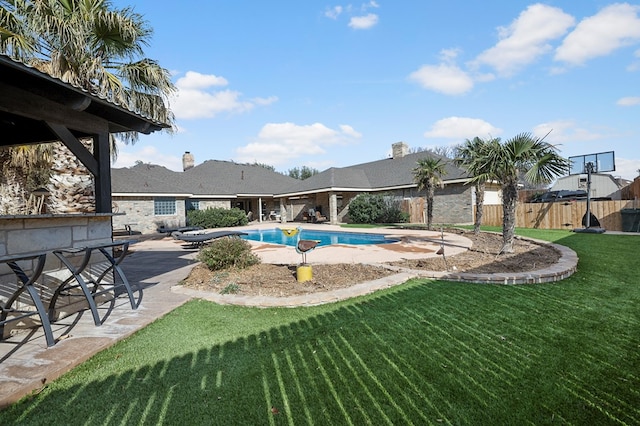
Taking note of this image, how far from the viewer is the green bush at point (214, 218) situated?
80.0 feet

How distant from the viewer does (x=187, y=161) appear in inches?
1300

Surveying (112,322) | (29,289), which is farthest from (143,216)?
(29,289)

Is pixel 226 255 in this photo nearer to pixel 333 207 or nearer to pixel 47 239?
pixel 47 239

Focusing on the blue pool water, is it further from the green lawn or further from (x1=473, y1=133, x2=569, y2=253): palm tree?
the green lawn

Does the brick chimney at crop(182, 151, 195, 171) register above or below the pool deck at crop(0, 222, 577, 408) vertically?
above

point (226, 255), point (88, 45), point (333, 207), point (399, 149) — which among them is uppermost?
point (399, 149)

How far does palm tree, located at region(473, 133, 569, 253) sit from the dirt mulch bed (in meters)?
1.12

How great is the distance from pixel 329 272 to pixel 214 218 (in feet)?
63.3

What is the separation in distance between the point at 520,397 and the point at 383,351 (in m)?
1.20

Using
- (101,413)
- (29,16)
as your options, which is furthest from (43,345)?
(29,16)

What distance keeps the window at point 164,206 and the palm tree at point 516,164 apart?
22.6 metres

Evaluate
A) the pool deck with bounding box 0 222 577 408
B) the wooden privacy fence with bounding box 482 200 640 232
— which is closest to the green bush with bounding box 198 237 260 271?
the pool deck with bounding box 0 222 577 408

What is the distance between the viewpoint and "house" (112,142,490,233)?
2278 centimetres

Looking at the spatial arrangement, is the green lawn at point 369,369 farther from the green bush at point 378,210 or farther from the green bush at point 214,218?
the green bush at point 214,218
